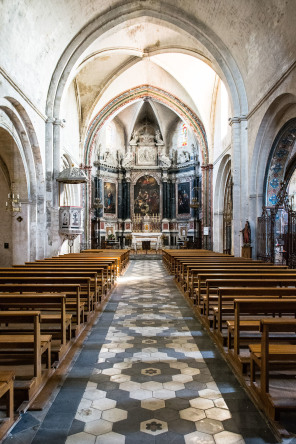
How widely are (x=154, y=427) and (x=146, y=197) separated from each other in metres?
26.0

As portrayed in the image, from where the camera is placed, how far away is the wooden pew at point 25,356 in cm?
316

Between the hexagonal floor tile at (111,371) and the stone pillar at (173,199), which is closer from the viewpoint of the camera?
the hexagonal floor tile at (111,371)

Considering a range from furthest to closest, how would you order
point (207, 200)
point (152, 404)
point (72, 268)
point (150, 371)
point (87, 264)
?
point (207, 200) < point (87, 264) < point (72, 268) < point (150, 371) < point (152, 404)

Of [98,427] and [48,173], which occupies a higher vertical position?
[48,173]

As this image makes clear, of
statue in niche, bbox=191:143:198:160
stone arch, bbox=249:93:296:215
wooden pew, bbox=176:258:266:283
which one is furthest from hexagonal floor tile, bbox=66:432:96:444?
statue in niche, bbox=191:143:198:160

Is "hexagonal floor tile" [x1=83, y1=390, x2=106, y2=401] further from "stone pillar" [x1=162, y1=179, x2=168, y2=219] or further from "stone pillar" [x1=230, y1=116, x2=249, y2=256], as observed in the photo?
"stone pillar" [x1=162, y1=179, x2=168, y2=219]

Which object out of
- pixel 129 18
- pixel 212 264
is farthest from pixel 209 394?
pixel 129 18

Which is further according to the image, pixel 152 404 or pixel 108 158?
pixel 108 158

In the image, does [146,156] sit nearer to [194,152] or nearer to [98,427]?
[194,152]

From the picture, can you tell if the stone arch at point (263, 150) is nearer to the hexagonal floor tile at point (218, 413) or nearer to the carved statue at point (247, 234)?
the carved statue at point (247, 234)

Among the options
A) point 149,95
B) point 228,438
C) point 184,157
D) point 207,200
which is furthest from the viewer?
point 184,157

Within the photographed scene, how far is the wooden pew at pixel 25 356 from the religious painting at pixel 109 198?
2354cm

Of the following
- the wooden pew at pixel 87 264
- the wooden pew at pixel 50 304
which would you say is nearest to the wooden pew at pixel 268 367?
the wooden pew at pixel 50 304

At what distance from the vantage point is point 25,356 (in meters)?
3.66
